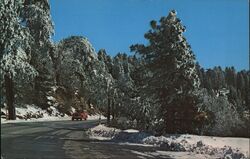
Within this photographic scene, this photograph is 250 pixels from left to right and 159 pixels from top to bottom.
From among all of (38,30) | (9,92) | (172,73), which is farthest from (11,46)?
(172,73)

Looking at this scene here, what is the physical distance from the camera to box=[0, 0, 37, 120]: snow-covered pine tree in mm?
15203

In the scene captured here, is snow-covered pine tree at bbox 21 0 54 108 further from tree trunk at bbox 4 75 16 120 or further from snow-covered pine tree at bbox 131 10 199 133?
snow-covered pine tree at bbox 131 10 199 133

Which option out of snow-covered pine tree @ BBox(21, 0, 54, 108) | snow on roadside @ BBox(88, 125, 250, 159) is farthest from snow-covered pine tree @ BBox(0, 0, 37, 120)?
snow on roadside @ BBox(88, 125, 250, 159)

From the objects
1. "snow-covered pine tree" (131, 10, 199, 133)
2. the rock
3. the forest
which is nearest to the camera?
the forest

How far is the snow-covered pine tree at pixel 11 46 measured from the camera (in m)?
15.2

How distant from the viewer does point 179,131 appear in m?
34.1

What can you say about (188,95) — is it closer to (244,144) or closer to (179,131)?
(179,131)

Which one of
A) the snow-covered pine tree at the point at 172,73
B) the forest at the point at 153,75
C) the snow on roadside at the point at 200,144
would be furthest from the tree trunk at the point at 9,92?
the snow-covered pine tree at the point at 172,73

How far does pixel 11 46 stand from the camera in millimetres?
15516

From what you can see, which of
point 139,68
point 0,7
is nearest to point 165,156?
point 0,7

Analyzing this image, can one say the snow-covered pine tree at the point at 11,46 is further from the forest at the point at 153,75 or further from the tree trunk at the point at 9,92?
the forest at the point at 153,75

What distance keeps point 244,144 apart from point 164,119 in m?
9.32

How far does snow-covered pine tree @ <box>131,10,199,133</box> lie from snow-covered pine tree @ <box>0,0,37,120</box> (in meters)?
18.6

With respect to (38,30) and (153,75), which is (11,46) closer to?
(38,30)
